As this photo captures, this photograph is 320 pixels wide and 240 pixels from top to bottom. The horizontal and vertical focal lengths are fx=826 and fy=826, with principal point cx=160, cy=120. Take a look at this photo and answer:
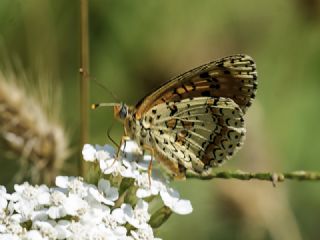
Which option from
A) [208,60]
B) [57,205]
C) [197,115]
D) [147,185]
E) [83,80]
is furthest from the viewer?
[208,60]

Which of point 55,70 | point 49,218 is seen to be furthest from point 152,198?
point 55,70

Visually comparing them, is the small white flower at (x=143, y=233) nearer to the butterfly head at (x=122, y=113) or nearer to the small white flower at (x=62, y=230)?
the small white flower at (x=62, y=230)

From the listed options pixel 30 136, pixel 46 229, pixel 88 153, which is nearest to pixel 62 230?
pixel 46 229

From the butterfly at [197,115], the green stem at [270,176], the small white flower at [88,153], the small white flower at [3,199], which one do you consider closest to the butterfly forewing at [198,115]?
the butterfly at [197,115]

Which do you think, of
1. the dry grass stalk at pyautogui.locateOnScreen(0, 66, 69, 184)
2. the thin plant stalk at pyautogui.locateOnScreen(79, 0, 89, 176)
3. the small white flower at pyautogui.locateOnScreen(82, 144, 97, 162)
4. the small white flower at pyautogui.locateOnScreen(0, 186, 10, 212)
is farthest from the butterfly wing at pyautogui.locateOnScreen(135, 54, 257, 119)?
the small white flower at pyautogui.locateOnScreen(0, 186, 10, 212)

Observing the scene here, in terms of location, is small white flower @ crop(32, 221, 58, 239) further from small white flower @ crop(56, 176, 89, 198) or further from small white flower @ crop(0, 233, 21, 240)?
small white flower @ crop(56, 176, 89, 198)

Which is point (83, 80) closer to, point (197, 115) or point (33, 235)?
point (197, 115)

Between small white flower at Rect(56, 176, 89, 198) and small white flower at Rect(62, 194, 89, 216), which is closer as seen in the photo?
small white flower at Rect(62, 194, 89, 216)
